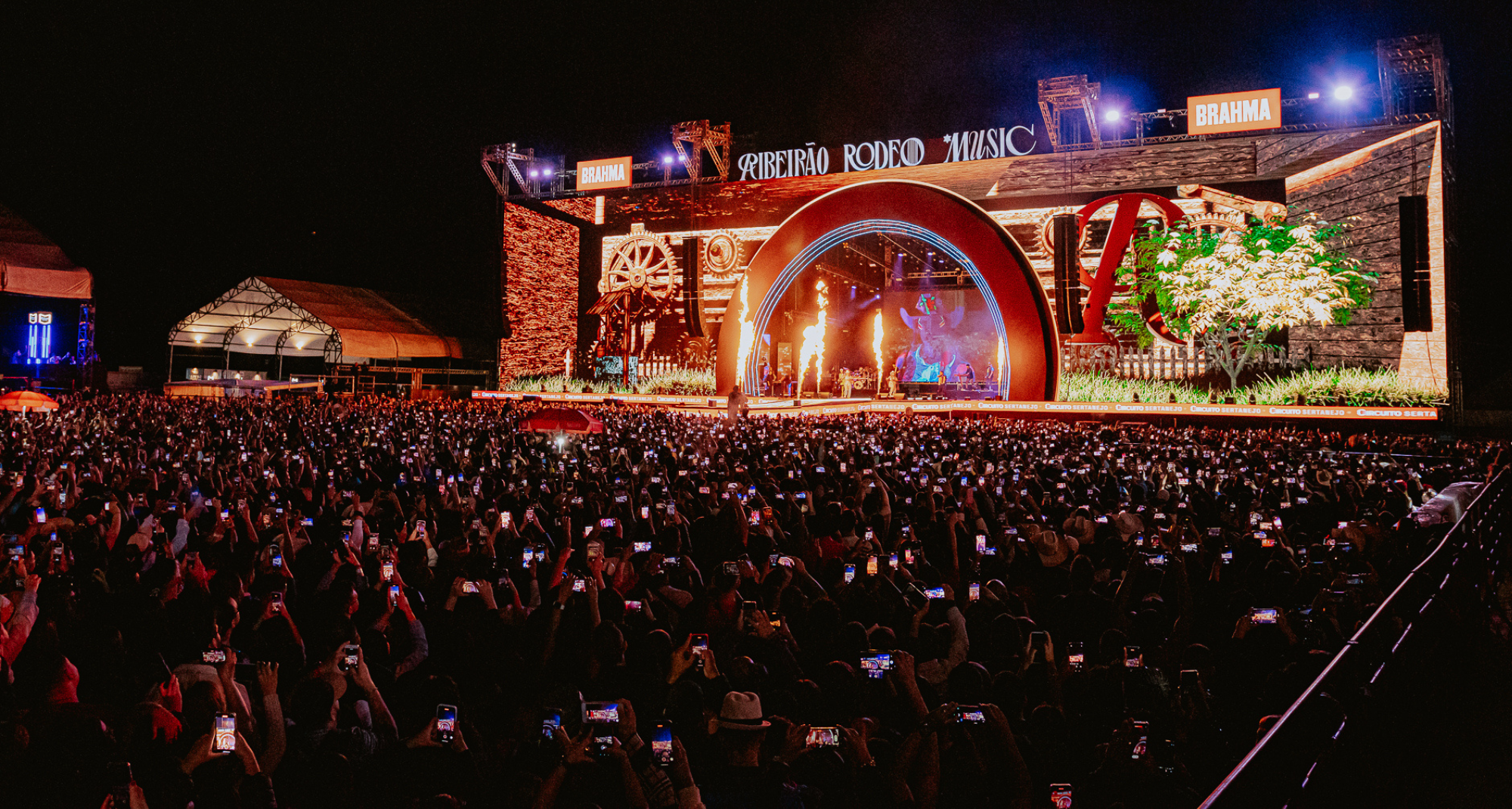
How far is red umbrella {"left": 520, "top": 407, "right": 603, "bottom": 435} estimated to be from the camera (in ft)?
57.4

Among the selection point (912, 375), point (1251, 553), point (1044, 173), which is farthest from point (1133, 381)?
point (1251, 553)

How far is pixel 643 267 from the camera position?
146 ft

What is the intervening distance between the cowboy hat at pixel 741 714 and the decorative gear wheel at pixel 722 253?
39.5m

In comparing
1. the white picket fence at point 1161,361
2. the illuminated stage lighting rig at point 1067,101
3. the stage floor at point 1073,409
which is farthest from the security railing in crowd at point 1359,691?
the white picket fence at point 1161,361

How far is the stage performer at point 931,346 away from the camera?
143ft

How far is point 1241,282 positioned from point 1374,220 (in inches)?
172

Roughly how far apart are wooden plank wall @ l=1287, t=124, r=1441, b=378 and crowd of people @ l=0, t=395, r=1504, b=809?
2258 cm

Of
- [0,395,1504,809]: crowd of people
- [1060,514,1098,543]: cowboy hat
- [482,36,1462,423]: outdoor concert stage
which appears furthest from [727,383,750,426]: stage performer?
[1060,514,1098,543]: cowboy hat

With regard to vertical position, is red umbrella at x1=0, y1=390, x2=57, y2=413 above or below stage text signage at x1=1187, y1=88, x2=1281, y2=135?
below

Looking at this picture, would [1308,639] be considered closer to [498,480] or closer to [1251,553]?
[1251,553]

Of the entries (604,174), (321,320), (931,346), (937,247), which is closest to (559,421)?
(937,247)

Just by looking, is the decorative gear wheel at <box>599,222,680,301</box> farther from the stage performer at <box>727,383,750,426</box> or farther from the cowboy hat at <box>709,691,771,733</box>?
the cowboy hat at <box>709,691,771,733</box>

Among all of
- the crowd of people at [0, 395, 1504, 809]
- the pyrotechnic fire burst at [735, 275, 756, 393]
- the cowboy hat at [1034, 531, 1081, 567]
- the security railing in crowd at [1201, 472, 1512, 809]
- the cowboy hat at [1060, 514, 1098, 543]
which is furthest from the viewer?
the pyrotechnic fire burst at [735, 275, 756, 393]

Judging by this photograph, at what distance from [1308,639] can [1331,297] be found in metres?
30.5
